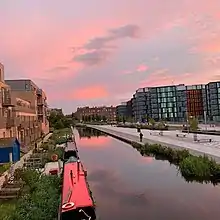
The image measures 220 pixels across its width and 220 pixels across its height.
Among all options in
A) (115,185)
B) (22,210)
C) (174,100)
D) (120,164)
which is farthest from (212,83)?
(22,210)

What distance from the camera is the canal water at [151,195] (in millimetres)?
12648

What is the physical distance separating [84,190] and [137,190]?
18.6 ft

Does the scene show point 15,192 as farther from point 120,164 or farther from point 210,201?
point 120,164

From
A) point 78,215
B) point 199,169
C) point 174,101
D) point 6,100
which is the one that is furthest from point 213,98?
point 78,215

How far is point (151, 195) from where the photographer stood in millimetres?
15367

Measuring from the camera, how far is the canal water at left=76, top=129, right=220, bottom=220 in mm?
12648

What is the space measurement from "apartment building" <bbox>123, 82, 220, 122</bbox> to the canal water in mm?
104403

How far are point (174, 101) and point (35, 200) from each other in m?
126

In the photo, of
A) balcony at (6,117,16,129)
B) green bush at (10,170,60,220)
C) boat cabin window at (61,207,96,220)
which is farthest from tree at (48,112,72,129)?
boat cabin window at (61,207,96,220)

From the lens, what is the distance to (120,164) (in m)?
26.1

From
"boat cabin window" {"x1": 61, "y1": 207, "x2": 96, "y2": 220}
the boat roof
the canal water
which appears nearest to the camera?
"boat cabin window" {"x1": 61, "y1": 207, "x2": 96, "y2": 220}

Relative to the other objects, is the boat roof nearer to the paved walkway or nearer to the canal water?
the canal water

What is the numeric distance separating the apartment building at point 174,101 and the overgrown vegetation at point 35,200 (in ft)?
364

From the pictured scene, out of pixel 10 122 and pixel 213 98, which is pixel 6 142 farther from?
pixel 213 98
